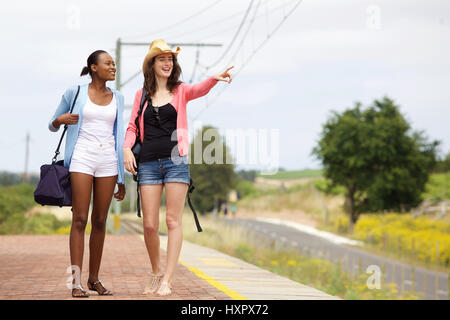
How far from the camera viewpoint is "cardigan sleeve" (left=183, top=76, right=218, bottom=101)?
593 cm

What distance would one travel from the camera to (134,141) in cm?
595

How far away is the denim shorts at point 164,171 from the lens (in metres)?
5.84

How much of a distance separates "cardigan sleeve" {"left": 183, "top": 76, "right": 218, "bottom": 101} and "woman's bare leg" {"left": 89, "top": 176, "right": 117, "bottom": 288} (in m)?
0.88

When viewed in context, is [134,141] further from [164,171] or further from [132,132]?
[164,171]

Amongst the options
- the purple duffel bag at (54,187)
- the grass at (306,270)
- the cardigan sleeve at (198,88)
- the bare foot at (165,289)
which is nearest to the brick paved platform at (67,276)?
the bare foot at (165,289)

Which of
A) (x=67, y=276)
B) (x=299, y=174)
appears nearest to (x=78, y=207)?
(x=67, y=276)

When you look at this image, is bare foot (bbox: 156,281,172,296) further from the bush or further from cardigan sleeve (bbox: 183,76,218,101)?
the bush

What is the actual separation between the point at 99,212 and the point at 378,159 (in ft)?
157

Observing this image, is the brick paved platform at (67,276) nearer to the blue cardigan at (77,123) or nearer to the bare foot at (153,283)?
the bare foot at (153,283)

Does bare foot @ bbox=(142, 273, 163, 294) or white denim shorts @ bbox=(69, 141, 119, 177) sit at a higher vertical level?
white denim shorts @ bbox=(69, 141, 119, 177)

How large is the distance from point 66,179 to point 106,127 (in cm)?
51

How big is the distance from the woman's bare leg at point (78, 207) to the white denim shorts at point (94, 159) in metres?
0.06

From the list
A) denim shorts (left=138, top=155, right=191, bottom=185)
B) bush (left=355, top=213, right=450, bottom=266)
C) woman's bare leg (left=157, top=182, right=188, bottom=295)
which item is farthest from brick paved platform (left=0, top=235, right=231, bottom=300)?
bush (left=355, top=213, right=450, bottom=266)

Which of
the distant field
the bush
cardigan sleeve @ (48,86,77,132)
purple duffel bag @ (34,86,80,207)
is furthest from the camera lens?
the distant field
